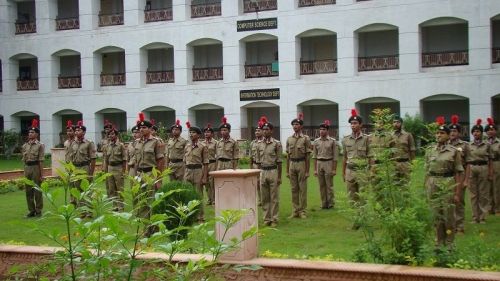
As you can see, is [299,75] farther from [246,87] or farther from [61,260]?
[61,260]

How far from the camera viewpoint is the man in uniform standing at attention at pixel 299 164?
13172 mm

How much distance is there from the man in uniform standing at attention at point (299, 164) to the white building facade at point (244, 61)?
42.7 ft

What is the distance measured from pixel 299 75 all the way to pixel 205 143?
14236 mm

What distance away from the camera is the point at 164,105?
30438 millimetres

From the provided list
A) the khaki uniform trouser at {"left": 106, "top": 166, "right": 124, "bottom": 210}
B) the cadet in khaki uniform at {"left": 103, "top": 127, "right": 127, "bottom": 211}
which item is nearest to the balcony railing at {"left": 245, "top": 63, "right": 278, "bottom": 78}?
the cadet in khaki uniform at {"left": 103, "top": 127, "right": 127, "bottom": 211}

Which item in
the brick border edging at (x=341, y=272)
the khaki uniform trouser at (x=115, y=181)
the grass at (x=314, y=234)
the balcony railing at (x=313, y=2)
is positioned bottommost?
the grass at (x=314, y=234)

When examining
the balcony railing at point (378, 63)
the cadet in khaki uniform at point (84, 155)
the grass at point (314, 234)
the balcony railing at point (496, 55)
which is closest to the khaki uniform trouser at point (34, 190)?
the grass at point (314, 234)

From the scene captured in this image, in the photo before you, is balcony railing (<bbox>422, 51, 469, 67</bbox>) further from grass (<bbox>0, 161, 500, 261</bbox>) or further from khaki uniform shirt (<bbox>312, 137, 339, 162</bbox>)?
khaki uniform shirt (<bbox>312, 137, 339, 162</bbox>)

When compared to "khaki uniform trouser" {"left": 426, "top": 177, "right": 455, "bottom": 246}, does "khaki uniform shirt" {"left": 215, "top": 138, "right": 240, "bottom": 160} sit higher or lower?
higher

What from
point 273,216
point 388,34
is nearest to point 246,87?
point 388,34

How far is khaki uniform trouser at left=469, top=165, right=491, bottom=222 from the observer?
11930 mm

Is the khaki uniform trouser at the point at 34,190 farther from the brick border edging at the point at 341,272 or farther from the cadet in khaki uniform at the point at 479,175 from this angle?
the cadet in khaki uniform at the point at 479,175

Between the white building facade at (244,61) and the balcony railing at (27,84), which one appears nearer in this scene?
the white building facade at (244,61)

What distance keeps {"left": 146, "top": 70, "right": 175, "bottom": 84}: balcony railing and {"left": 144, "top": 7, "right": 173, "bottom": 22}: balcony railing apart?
2.24 meters
